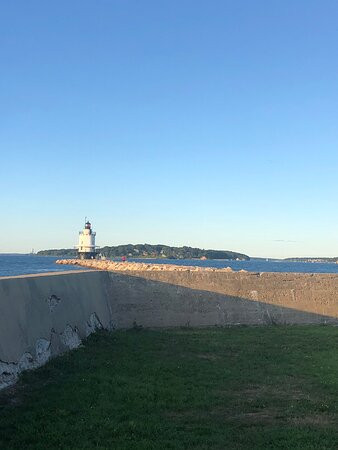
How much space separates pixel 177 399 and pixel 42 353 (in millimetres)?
2972

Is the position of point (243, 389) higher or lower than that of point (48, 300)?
lower

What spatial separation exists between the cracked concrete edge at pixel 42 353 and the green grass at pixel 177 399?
0.60ft

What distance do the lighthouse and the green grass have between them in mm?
68677

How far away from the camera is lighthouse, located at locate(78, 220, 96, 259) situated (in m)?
79.4

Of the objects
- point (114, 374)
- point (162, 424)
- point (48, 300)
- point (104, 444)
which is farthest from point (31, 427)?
point (48, 300)

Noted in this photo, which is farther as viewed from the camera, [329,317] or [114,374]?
[329,317]

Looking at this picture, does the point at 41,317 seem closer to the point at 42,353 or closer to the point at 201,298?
the point at 42,353

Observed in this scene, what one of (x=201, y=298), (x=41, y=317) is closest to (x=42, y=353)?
(x=41, y=317)

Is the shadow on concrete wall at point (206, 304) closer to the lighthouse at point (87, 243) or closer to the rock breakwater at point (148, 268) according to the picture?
the rock breakwater at point (148, 268)

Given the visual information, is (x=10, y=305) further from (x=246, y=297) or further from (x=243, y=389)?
(x=246, y=297)

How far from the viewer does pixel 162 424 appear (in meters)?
6.02

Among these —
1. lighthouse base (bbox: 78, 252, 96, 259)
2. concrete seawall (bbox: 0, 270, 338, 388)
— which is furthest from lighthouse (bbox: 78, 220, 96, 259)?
concrete seawall (bbox: 0, 270, 338, 388)

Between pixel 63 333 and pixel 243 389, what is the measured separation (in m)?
4.02

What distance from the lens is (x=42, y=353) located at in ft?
29.6
